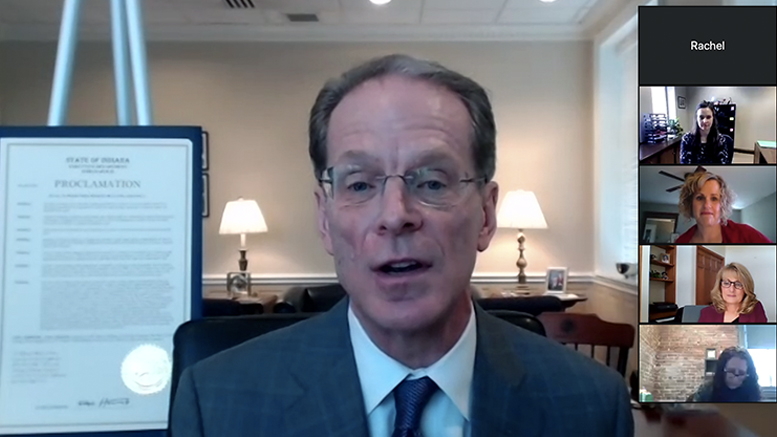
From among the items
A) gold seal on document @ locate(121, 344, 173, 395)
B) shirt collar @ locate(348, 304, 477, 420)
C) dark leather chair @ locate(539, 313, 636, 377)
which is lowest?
dark leather chair @ locate(539, 313, 636, 377)

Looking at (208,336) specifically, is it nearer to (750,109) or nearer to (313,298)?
(750,109)

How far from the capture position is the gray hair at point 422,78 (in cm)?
97

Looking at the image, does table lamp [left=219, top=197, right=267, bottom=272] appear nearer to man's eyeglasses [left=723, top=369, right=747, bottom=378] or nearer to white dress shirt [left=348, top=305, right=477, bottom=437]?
man's eyeglasses [left=723, top=369, right=747, bottom=378]

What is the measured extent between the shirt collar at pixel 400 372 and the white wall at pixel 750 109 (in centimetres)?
158

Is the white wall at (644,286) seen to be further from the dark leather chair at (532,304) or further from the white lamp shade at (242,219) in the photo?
the white lamp shade at (242,219)

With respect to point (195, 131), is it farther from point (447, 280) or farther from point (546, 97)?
point (546, 97)

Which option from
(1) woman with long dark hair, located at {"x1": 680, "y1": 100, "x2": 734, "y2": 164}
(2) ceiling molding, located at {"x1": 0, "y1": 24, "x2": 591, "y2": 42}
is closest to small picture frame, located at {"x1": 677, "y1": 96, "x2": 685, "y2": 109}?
(1) woman with long dark hair, located at {"x1": 680, "y1": 100, "x2": 734, "y2": 164}

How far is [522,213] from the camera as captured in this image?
4.40 metres

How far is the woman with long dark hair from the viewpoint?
218cm

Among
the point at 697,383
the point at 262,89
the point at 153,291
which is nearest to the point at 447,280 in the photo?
the point at 153,291

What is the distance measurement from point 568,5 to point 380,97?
389 centimetres

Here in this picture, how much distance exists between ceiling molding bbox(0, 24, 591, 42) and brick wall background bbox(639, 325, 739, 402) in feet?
10.6

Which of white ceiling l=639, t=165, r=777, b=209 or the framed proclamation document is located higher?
white ceiling l=639, t=165, r=777, b=209

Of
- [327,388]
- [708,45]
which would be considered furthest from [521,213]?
[327,388]
